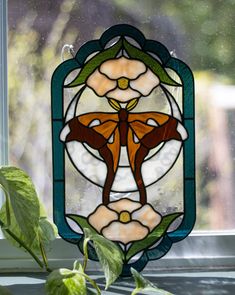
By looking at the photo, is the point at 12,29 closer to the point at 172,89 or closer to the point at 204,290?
the point at 172,89

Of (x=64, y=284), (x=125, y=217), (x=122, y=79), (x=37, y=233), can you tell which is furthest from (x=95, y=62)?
(x=64, y=284)

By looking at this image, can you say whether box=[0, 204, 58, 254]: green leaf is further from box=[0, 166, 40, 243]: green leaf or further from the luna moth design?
the luna moth design

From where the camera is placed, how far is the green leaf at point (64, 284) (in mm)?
809

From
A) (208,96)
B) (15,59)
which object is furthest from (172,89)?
(15,59)

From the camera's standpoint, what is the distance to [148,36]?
1361mm

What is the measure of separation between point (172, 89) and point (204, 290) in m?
0.39

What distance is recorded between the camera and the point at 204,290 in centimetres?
122

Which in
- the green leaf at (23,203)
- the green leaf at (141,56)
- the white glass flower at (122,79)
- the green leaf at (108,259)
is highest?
the green leaf at (141,56)

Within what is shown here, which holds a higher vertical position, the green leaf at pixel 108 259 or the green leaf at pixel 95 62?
the green leaf at pixel 95 62

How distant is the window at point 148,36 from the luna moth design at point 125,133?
7cm

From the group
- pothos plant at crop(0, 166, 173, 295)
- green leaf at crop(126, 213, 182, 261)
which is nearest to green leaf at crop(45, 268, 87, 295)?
pothos plant at crop(0, 166, 173, 295)

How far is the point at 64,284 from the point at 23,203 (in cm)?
11

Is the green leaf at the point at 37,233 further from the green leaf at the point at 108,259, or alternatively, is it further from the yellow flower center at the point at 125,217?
the yellow flower center at the point at 125,217

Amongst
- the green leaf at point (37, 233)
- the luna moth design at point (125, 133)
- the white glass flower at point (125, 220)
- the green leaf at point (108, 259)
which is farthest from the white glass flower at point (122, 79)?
the green leaf at point (108, 259)
